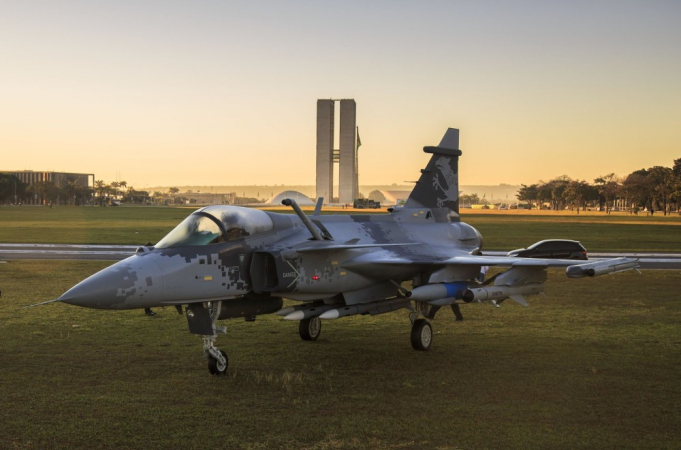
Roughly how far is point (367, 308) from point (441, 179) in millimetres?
5092

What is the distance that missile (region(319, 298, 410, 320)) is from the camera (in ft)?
41.6

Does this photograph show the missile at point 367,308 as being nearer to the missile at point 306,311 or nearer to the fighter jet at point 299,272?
the fighter jet at point 299,272

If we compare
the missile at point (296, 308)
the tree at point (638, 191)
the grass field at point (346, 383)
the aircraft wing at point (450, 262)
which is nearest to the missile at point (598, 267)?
the aircraft wing at point (450, 262)

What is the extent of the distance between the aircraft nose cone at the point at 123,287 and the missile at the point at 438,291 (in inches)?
189

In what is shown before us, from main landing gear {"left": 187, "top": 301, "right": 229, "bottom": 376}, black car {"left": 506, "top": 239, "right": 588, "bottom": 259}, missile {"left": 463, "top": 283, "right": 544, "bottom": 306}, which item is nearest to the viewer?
main landing gear {"left": 187, "top": 301, "right": 229, "bottom": 376}

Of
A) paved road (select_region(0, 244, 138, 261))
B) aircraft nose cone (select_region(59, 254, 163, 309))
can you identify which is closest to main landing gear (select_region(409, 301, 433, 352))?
aircraft nose cone (select_region(59, 254, 163, 309))

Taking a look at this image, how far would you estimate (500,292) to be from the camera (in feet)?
42.4

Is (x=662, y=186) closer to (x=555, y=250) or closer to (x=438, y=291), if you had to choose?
(x=555, y=250)

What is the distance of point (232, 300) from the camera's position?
12.0 meters

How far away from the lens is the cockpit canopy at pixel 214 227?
1136 centimetres

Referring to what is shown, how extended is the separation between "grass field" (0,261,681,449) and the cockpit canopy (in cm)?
238

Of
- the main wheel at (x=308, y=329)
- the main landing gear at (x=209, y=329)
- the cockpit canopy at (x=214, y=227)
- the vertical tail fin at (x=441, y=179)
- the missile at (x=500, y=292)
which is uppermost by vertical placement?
the vertical tail fin at (x=441, y=179)

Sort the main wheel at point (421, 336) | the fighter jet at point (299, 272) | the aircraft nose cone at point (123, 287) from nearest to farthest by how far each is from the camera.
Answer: the aircraft nose cone at point (123, 287) → the fighter jet at point (299, 272) → the main wheel at point (421, 336)

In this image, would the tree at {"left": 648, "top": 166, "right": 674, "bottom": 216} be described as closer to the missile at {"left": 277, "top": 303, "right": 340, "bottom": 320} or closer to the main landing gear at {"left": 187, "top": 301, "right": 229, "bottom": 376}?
the missile at {"left": 277, "top": 303, "right": 340, "bottom": 320}
